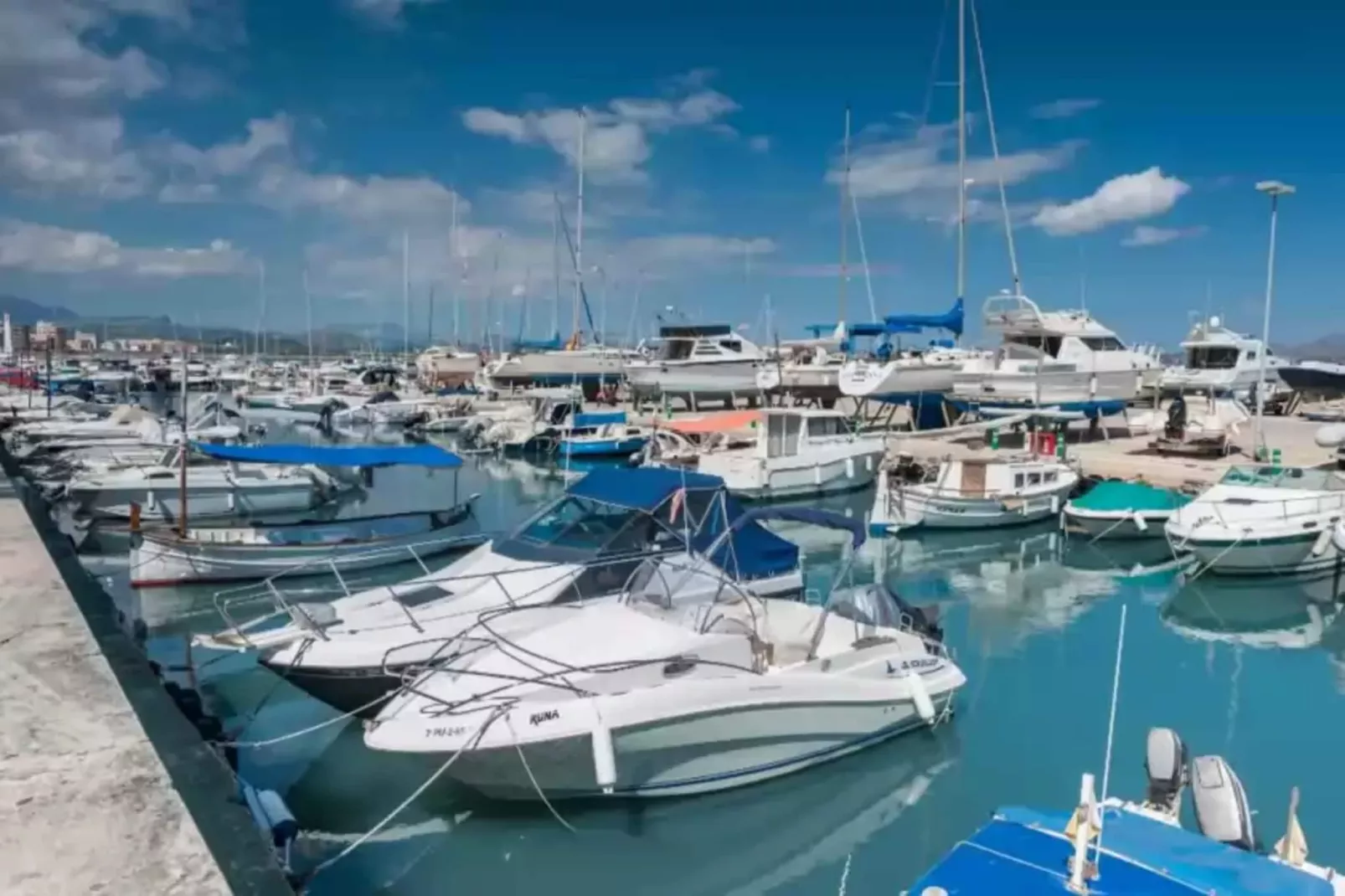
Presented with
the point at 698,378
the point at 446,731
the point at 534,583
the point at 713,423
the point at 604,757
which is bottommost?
the point at 604,757

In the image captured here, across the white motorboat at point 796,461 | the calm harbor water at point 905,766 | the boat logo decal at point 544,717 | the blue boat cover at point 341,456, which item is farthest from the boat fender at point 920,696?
the white motorboat at point 796,461

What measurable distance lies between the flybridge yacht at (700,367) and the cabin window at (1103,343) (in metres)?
15.1

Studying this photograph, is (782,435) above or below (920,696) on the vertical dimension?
above

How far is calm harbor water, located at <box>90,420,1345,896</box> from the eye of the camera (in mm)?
8305

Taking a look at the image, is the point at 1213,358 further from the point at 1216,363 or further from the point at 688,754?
the point at 688,754

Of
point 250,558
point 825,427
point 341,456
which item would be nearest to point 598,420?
point 825,427

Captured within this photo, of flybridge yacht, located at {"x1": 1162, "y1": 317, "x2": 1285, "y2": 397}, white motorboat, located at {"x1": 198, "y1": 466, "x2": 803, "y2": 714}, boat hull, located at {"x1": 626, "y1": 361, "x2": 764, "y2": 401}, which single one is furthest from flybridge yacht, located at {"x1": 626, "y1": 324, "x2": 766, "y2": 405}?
white motorboat, located at {"x1": 198, "y1": 466, "x2": 803, "y2": 714}

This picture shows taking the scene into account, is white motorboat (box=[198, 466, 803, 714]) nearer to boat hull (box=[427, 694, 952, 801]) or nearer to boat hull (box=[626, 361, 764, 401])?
boat hull (box=[427, 694, 952, 801])

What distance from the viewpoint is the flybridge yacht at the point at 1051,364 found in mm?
37781

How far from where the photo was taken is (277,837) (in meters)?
7.63

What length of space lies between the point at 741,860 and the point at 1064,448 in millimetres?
24984

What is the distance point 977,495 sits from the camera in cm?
2472

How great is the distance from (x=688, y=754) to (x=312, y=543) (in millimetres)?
11550

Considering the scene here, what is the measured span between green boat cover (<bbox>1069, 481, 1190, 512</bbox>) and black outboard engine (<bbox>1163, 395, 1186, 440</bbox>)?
9.13 m
